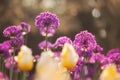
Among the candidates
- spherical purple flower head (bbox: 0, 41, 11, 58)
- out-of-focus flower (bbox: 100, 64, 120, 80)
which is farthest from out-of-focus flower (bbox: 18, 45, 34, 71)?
spherical purple flower head (bbox: 0, 41, 11, 58)

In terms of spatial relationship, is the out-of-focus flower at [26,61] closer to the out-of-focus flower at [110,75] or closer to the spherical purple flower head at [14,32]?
the out-of-focus flower at [110,75]

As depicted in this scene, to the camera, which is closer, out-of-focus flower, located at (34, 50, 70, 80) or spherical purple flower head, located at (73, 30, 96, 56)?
out-of-focus flower, located at (34, 50, 70, 80)

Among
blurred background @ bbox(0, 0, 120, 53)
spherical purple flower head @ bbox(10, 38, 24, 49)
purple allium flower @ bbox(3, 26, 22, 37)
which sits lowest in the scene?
spherical purple flower head @ bbox(10, 38, 24, 49)

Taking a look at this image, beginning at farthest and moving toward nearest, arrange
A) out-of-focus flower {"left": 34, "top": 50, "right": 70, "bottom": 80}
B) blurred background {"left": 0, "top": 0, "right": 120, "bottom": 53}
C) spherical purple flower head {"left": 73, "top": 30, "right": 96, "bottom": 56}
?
blurred background {"left": 0, "top": 0, "right": 120, "bottom": 53} < spherical purple flower head {"left": 73, "top": 30, "right": 96, "bottom": 56} < out-of-focus flower {"left": 34, "top": 50, "right": 70, "bottom": 80}

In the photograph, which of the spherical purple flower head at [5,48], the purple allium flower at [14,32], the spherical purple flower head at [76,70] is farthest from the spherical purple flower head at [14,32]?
the spherical purple flower head at [76,70]

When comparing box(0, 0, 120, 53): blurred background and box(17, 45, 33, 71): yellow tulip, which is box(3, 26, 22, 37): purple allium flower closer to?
box(17, 45, 33, 71): yellow tulip

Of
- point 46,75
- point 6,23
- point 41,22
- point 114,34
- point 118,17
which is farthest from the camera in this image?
point 6,23

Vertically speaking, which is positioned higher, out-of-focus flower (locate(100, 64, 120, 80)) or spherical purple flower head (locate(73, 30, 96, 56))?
spherical purple flower head (locate(73, 30, 96, 56))

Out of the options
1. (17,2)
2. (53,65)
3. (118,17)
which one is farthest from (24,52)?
(17,2)

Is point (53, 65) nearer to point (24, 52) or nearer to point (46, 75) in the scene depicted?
point (46, 75)
